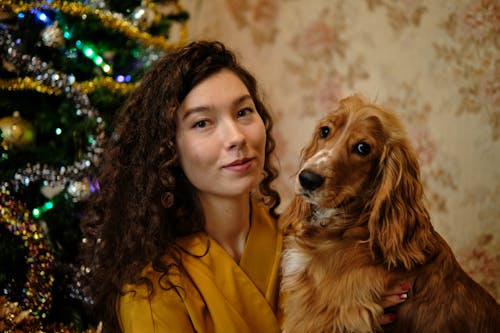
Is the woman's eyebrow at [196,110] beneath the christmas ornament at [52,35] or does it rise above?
beneath

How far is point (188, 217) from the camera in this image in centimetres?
171

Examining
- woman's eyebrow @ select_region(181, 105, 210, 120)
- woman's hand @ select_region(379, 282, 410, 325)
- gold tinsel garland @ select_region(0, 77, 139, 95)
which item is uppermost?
gold tinsel garland @ select_region(0, 77, 139, 95)

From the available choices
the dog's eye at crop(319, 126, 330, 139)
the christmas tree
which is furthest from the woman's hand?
the christmas tree

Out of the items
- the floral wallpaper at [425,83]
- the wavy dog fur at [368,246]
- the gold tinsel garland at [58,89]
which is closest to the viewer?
the wavy dog fur at [368,246]

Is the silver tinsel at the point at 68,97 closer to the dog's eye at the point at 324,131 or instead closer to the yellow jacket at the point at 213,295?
the yellow jacket at the point at 213,295

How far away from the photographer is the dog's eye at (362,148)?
57.9 inches

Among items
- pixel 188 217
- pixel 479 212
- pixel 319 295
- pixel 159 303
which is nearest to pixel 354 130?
pixel 319 295

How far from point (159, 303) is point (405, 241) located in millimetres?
694

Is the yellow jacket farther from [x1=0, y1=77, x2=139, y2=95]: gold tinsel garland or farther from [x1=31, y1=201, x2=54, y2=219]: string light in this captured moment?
[x1=0, y1=77, x2=139, y2=95]: gold tinsel garland

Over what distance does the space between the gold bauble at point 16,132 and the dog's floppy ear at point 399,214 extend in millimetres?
1147

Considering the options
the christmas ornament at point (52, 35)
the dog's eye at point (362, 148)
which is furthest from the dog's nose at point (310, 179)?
the christmas ornament at point (52, 35)

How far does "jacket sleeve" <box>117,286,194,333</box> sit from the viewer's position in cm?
148

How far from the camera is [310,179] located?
1387 mm

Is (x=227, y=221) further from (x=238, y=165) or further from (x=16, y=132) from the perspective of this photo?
(x=16, y=132)
